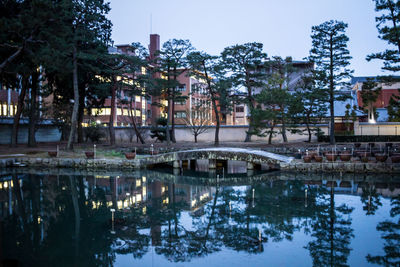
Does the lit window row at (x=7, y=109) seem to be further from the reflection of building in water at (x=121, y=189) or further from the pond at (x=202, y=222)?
the reflection of building in water at (x=121, y=189)

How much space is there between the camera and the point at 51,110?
42.4 meters

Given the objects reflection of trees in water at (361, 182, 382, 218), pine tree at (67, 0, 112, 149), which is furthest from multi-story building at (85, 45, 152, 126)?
reflection of trees in water at (361, 182, 382, 218)

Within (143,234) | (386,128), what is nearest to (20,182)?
(143,234)

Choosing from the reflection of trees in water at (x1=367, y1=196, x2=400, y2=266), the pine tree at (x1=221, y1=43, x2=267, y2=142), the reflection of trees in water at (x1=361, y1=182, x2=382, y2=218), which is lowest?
the reflection of trees in water at (x1=367, y1=196, x2=400, y2=266)

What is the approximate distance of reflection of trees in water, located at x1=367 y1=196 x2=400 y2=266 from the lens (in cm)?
875

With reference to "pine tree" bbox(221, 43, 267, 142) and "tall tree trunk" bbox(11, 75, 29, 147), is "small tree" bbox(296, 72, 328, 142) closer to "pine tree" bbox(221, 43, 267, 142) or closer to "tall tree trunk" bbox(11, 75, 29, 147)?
"pine tree" bbox(221, 43, 267, 142)

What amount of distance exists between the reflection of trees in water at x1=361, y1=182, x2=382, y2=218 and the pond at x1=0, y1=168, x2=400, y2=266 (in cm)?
4

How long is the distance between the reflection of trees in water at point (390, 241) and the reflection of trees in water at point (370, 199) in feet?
2.29

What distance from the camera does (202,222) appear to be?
40.5ft

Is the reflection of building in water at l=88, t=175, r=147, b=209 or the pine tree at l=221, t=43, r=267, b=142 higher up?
the pine tree at l=221, t=43, r=267, b=142

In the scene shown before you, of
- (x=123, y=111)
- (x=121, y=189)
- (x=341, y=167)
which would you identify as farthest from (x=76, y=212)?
(x=123, y=111)

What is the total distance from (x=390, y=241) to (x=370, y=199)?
19.8ft

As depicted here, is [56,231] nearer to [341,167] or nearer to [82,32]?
[341,167]

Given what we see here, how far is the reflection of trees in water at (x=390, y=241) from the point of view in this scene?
8.75 metres
